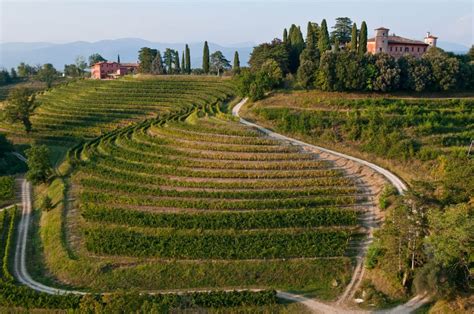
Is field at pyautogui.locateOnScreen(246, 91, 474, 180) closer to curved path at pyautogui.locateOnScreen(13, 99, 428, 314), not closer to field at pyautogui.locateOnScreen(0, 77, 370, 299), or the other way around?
curved path at pyautogui.locateOnScreen(13, 99, 428, 314)

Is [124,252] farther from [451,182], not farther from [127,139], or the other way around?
[451,182]

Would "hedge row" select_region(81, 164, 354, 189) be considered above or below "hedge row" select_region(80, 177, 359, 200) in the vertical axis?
above

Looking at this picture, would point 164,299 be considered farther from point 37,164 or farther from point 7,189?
point 7,189

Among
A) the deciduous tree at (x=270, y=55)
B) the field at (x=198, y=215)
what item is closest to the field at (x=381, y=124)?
the field at (x=198, y=215)

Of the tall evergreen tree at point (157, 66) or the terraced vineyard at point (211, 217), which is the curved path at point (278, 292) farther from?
the tall evergreen tree at point (157, 66)

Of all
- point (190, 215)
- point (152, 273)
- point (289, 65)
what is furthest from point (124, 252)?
point (289, 65)

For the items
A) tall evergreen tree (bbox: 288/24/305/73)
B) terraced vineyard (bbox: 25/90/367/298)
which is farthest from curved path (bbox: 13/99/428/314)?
tall evergreen tree (bbox: 288/24/305/73)

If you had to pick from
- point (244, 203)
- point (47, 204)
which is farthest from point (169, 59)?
point (244, 203)
